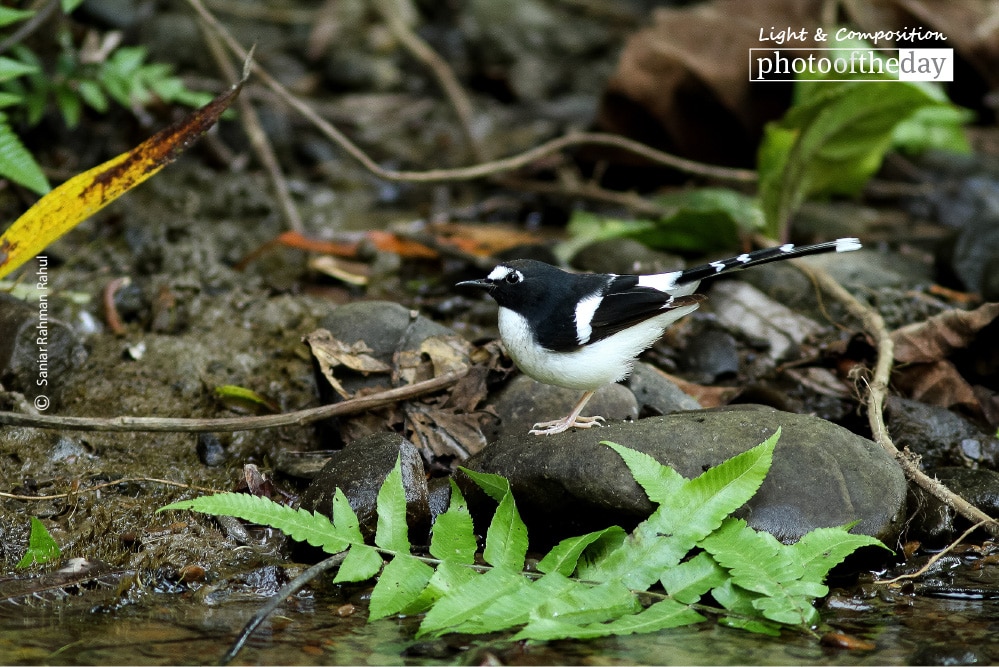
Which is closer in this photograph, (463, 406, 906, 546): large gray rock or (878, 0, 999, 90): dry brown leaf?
(463, 406, 906, 546): large gray rock

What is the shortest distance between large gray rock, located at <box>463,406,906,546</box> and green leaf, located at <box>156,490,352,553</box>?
86 cm

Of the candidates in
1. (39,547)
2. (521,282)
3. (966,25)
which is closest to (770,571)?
(521,282)

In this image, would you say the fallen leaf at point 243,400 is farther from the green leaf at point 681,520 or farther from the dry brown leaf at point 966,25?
the dry brown leaf at point 966,25

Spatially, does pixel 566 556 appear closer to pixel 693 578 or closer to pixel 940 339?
pixel 693 578

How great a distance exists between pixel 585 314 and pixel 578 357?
241mm

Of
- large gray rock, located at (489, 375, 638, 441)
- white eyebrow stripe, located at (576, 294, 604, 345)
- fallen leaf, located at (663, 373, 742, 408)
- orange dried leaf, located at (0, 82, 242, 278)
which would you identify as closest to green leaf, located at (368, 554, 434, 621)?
white eyebrow stripe, located at (576, 294, 604, 345)

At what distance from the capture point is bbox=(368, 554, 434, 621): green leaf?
3.55 metres

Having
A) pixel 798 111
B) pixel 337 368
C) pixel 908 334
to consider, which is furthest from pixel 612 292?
pixel 798 111

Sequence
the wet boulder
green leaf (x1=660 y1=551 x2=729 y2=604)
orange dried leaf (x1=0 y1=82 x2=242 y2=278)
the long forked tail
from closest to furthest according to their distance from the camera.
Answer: green leaf (x1=660 y1=551 x2=729 y2=604) → the wet boulder → orange dried leaf (x1=0 y1=82 x2=242 y2=278) → the long forked tail

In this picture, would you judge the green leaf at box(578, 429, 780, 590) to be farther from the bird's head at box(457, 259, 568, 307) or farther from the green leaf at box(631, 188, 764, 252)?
the green leaf at box(631, 188, 764, 252)

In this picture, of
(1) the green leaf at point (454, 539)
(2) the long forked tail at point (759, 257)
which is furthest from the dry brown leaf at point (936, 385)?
(1) the green leaf at point (454, 539)

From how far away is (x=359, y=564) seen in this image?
367 centimetres

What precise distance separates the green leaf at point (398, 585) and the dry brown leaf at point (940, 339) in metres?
3.19

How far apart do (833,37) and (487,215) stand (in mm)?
3056
